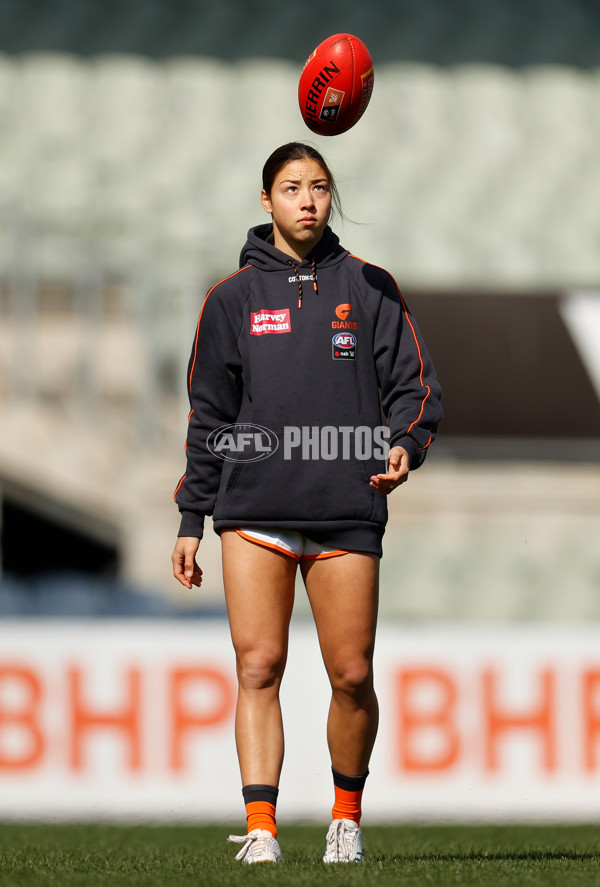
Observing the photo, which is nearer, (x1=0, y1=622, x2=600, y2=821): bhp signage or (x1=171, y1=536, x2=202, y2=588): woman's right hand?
(x1=171, y1=536, x2=202, y2=588): woman's right hand

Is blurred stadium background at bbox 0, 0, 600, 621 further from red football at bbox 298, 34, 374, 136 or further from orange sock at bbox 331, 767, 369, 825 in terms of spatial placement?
orange sock at bbox 331, 767, 369, 825

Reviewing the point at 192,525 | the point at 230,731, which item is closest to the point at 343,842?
the point at 192,525

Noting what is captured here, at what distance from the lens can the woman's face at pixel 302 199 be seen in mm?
3346

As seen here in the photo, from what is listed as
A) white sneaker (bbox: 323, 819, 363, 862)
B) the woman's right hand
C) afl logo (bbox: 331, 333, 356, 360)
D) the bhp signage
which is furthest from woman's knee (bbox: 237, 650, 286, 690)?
the bhp signage

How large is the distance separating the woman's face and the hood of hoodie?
0.05 m

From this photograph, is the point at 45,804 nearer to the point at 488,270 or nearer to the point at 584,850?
the point at 584,850

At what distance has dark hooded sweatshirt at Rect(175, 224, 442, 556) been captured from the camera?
10.7 ft

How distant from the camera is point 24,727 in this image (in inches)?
243

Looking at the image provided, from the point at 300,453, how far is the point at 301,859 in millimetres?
998

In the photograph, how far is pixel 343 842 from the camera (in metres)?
3.34

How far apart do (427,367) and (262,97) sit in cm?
928

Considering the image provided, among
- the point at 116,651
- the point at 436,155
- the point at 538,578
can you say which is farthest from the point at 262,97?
the point at 116,651

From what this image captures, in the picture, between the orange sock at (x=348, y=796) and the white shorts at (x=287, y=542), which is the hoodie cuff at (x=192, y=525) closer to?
the white shorts at (x=287, y=542)

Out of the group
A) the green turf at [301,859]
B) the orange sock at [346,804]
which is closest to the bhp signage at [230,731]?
the green turf at [301,859]
